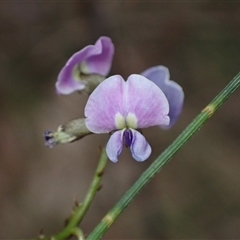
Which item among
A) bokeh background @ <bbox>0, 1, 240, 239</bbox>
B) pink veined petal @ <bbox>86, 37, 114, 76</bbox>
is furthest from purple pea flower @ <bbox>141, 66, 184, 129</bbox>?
bokeh background @ <bbox>0, 1, 240, 239</bbox>

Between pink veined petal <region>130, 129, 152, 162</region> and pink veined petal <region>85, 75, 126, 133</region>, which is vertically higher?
pink veined petal <region>85, 75, 126, 133</region>

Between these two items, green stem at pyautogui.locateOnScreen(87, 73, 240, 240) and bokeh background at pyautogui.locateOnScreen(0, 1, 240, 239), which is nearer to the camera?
green stem at pyautogui.locateOnScreen(87, 73, 240, 240)

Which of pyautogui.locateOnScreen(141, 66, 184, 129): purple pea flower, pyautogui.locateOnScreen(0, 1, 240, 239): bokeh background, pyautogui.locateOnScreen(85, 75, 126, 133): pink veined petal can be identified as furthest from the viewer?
pyautogui.locateOnScreen(0, 1, 240, 239): bokeh background

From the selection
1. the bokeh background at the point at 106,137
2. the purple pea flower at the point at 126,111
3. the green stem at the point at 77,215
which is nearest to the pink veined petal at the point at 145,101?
the purple pea flower at the point at 126,111

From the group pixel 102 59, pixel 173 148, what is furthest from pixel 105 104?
pixel 102 59

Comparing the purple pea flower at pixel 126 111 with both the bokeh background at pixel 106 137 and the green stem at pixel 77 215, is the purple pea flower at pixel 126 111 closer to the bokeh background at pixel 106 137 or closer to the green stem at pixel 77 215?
the green stem at pixel 77 215

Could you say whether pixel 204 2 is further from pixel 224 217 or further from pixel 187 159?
pixel 224 217

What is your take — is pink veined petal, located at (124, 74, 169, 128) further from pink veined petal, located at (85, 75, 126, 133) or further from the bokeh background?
the bokeh background
